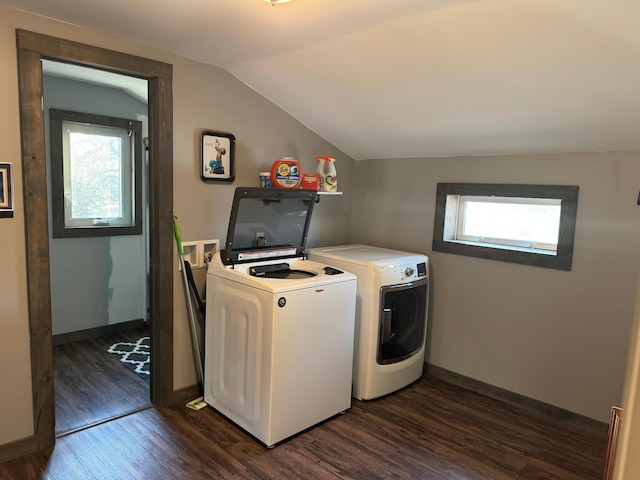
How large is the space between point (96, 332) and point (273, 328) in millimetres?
2280

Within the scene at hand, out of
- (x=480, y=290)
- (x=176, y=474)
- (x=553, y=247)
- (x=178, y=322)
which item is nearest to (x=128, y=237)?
(x=178, y=322)

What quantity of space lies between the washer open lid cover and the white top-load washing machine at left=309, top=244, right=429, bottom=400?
237 mm

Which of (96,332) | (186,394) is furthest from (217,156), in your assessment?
(96,332)

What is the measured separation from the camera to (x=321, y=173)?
122 inches

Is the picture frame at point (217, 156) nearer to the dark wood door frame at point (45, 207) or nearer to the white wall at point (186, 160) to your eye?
the white wall at point (186, 160)

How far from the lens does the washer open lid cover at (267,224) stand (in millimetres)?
2516

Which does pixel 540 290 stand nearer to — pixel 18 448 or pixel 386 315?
pixel 386 315

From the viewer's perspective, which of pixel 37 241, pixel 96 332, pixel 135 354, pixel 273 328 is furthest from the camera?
pixel 96 332

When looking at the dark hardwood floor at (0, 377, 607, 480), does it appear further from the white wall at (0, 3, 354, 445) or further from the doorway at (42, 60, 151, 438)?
the doorway at (42, 60, 151, 438)

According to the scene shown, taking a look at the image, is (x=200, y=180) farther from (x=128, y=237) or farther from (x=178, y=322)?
(x=128, y=237)

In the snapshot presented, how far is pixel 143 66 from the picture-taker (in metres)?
2.37

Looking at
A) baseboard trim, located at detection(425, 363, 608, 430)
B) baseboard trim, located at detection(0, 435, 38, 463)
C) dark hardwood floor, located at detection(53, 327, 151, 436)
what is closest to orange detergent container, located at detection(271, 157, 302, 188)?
dark hardwood floor, located at detection(53, 327, 151, 436)

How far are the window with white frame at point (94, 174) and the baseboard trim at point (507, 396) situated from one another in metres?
2.71

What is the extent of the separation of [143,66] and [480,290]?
2.43 meters
